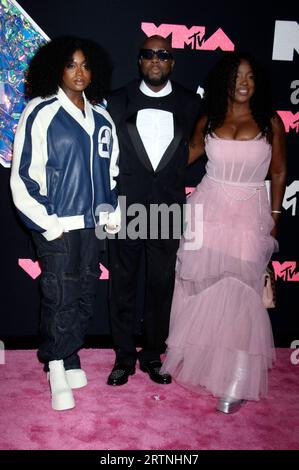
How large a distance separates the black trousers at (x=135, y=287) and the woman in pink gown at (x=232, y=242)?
14cm

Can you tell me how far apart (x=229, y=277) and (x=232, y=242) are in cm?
21

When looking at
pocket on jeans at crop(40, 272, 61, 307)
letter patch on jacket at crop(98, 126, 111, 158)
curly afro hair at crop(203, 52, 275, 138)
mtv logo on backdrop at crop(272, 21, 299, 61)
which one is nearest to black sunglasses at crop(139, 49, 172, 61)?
curly afro hair at crop(203, 52, 275, 138)

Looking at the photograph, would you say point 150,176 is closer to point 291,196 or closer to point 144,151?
point 144,151

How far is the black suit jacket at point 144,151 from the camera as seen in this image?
2695 millimetres

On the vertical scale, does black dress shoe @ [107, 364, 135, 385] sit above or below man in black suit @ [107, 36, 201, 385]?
below

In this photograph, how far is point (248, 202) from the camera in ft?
8.86

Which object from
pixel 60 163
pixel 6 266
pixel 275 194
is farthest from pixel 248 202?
pixel 6 266

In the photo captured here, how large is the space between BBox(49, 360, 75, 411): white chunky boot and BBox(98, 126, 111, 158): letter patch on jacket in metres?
1.20

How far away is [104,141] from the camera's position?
100 inches

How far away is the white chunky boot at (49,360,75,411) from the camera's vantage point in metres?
2.54

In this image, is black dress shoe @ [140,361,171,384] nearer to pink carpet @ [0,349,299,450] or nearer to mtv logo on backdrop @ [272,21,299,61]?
pink carpet @ [0,349,299,450]

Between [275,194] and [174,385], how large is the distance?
134cm

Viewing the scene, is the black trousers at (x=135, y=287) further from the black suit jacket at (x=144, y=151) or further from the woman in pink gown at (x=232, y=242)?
the black suit jacket at (x=144, y=151)

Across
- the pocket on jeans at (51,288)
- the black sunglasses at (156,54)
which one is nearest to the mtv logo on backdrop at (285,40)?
the black sunglasses at (156,54)
